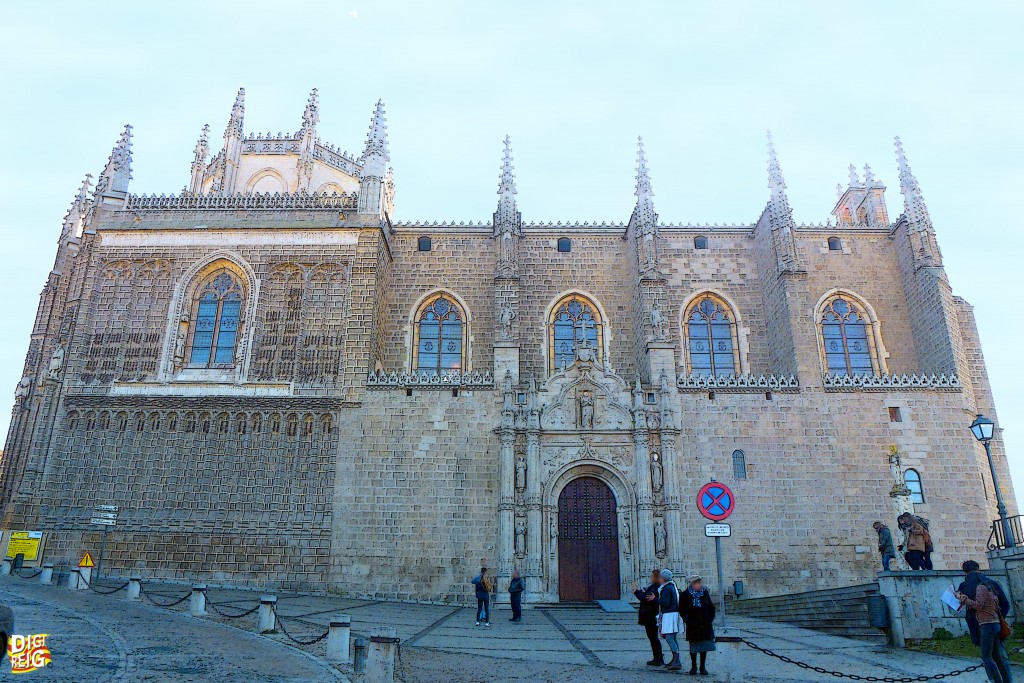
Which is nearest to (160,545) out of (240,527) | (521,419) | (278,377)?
(240,527)

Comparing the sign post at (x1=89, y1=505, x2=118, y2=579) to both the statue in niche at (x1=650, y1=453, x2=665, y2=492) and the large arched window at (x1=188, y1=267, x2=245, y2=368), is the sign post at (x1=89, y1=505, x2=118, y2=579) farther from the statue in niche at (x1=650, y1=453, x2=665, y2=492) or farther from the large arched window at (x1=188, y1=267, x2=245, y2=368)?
the statue in niche at (x1=650, y1=453, x2=665, y2=492)

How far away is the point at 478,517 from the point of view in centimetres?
2078

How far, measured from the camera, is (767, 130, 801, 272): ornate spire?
24452mm

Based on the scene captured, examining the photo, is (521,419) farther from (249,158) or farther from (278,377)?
(249,158)

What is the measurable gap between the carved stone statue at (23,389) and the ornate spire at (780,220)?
2505cm

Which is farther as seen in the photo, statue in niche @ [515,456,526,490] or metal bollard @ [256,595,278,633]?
statue in niche @ [515,456,526,490]

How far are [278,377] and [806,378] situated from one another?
16.4m

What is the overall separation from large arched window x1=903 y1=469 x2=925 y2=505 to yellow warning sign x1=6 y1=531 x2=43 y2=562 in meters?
24.9

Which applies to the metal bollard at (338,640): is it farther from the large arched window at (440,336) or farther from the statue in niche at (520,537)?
the large arched window at (440,336)

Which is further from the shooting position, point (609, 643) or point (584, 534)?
point (584, 534)

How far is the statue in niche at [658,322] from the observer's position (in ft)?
75.4

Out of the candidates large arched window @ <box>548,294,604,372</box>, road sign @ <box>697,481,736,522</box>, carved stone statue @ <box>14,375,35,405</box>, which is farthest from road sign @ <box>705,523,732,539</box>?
carved stone statue @ <box>14,375,35,405</box>

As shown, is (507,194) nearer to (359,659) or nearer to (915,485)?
(915,485)

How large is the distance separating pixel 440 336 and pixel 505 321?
3540 millimetres
